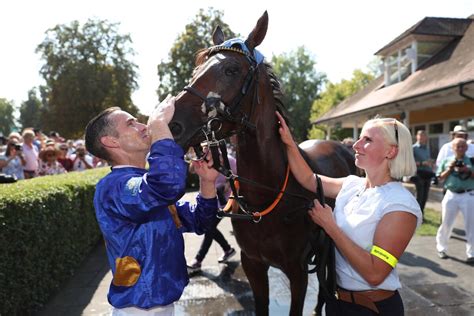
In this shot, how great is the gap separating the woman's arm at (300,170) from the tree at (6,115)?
91617 mm

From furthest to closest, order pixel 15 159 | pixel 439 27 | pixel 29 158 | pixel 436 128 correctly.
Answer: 1. pixel 439 27
2. pixel 436 128
3. pixel 29 158
4. pixel 15 159

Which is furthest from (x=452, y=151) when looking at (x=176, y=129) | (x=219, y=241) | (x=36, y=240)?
(x=36, y=240)

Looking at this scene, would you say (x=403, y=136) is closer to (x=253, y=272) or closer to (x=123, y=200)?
(x=123, y=200)

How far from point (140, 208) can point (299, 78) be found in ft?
184

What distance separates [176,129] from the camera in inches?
71.4

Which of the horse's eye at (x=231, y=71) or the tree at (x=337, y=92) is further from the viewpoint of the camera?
the tree at (x=337, y=92)

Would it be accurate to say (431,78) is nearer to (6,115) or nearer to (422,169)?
(422,169)

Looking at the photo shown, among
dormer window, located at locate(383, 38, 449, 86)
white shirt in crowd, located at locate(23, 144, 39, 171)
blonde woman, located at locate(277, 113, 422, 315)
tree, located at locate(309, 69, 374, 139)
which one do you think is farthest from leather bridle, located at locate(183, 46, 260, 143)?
tree, located at locate(309, 69, 374, 139)

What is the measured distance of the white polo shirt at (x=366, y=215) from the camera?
5.74ft

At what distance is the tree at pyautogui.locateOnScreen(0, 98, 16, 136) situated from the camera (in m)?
80.5

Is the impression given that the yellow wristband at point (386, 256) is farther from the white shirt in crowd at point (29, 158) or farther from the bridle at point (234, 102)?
the white shirt in crowd at point (29, 158)

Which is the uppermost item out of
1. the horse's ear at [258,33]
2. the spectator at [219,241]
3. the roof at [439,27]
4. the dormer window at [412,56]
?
the roof at [439,27]

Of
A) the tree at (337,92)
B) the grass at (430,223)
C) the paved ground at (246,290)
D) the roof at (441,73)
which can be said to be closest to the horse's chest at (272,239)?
the paved ground at (246,290)

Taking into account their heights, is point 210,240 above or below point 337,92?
below
